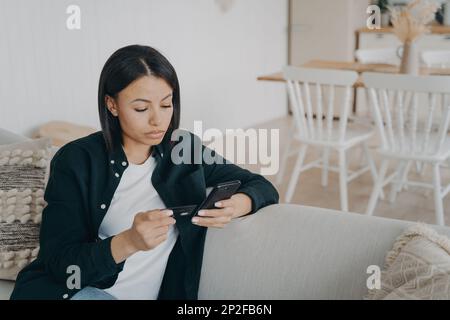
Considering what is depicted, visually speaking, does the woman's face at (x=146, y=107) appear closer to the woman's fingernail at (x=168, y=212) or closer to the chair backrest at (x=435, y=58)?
the woman's fingernail at (x=168, y=212)

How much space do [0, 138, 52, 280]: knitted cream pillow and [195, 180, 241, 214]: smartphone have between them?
24.2 inches

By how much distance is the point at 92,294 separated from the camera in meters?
1.38

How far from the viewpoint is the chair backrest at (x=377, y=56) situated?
411 cm

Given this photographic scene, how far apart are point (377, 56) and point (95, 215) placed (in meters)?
3.25

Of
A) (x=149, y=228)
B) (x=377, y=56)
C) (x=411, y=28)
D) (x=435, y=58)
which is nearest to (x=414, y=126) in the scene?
(x=411, y=28)

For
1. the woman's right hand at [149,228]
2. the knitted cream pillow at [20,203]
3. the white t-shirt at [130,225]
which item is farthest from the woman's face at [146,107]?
the knitted cream pillow at [20,203]

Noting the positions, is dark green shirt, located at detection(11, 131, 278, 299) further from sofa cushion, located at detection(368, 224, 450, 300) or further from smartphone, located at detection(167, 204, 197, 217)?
sofa cushion, located at detection(368, 224, 450, 300)

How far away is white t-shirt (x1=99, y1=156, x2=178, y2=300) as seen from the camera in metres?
1.42

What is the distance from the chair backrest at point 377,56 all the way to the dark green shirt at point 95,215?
2761 mm

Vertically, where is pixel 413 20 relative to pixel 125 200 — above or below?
above

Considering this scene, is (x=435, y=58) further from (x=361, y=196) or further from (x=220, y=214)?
(x=220, y=214)

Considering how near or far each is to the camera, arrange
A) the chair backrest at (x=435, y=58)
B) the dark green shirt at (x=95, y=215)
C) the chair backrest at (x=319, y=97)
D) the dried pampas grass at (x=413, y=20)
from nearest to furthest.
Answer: the dark green shirt at (x=95, y=215) < the chair backrest at (x=319, y=97) < the dried pampas grass at (x=413, y=20) < the chair backrest at (x=435, y=58)

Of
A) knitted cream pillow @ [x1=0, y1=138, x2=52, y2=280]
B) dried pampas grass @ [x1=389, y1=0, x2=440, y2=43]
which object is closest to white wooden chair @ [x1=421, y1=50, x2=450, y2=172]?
dried pampas grass @ [x1=389, y1=0, x2=440, y2=43]

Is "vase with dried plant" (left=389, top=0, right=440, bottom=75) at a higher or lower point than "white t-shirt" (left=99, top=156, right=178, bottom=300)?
higher
